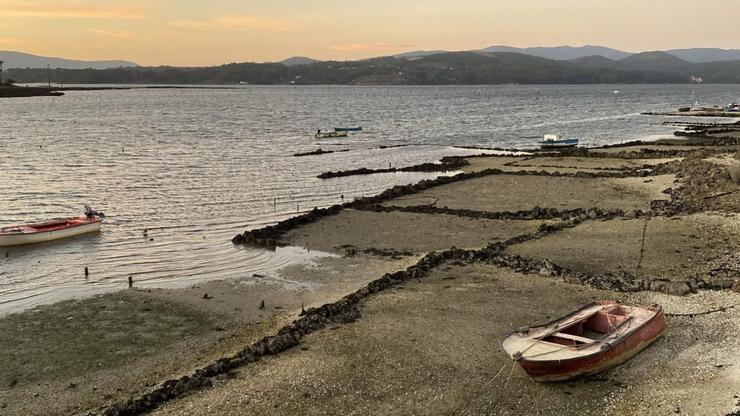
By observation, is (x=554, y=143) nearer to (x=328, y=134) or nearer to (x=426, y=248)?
(x=328, y=134)

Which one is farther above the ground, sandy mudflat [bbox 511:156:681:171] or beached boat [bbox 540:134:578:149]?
beached boat [bbox 540:134:578:149]

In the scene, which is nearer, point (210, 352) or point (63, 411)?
point (63, 411)

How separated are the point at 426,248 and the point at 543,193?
544 inches

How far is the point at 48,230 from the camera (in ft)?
93.1

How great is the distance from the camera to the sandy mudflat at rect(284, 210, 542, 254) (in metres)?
26.7

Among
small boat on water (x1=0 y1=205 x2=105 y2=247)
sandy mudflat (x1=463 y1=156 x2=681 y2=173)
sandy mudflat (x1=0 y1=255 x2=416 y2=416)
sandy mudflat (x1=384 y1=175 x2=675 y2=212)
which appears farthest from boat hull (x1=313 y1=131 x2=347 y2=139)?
sandy mudflat (x1=0 y1=255 x2=416 y2=416)

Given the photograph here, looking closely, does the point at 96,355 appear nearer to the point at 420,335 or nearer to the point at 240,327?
the point at 240,327

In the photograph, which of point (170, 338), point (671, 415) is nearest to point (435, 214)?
point (170, 338)

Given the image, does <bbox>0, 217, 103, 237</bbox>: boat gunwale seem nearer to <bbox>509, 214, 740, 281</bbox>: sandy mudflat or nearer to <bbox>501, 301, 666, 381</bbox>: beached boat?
<bbox>509, 214, 740, 281</bbox>: sandy mudflat

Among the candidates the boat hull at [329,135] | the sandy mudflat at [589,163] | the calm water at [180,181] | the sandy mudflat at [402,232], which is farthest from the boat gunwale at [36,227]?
the boat hull at [329,135]

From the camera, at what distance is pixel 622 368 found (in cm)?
1440

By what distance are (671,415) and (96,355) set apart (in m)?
13.2

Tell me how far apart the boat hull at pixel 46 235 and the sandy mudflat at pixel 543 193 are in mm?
14970

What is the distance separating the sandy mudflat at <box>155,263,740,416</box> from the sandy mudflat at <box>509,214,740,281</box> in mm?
3330
